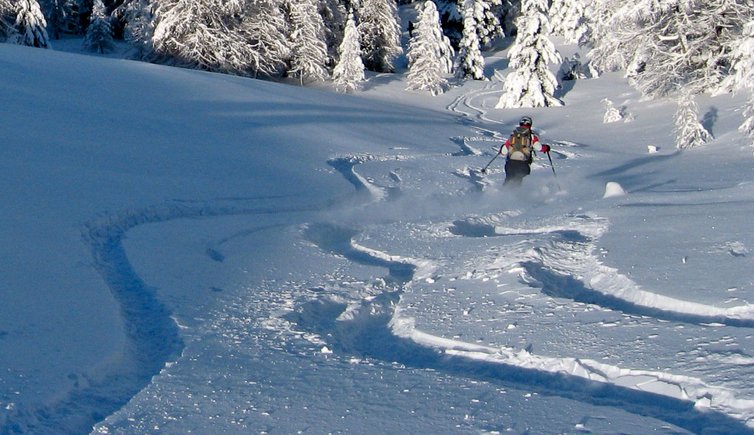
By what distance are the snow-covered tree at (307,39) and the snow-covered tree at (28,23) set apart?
45.3 ft

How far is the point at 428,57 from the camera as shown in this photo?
3662cm

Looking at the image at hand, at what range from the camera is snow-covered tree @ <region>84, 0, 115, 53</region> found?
1804 inches

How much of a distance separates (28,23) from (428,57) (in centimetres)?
2146

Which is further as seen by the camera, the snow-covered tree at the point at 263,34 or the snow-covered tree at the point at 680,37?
the snow-covered tree at the point at 263,34

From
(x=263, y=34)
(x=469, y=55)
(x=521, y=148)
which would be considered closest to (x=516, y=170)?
(x=521, y=148)

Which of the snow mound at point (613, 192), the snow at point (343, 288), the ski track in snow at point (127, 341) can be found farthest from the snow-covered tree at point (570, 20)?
the ski track in snow at point (127, 341)

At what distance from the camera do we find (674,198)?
410 inches

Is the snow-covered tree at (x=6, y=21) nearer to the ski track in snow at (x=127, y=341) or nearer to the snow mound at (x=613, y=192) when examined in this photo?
the ski track in snow at (x=127, y=341)

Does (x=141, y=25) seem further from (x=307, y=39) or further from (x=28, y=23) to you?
(x=307, y=39)

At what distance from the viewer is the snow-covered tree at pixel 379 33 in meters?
39.8

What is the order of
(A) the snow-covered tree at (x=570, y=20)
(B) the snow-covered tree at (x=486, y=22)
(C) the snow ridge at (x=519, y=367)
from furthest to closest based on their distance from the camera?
1. (A) the snow-covered tree at (x=570, y=20)
2. (B) the snow-covered tree at (x=486, y=22)
3. (C) the snow ridge at (x=519, y=367)

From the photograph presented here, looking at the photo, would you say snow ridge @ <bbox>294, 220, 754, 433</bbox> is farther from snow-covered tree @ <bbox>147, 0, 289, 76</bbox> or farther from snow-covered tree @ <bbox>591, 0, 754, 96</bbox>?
snow-covered tree @ <bbox>147, 0, 289, 76</bbox>

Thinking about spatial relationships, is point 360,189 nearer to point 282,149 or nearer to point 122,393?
point 282,149

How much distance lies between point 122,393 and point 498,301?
3.33 metres
